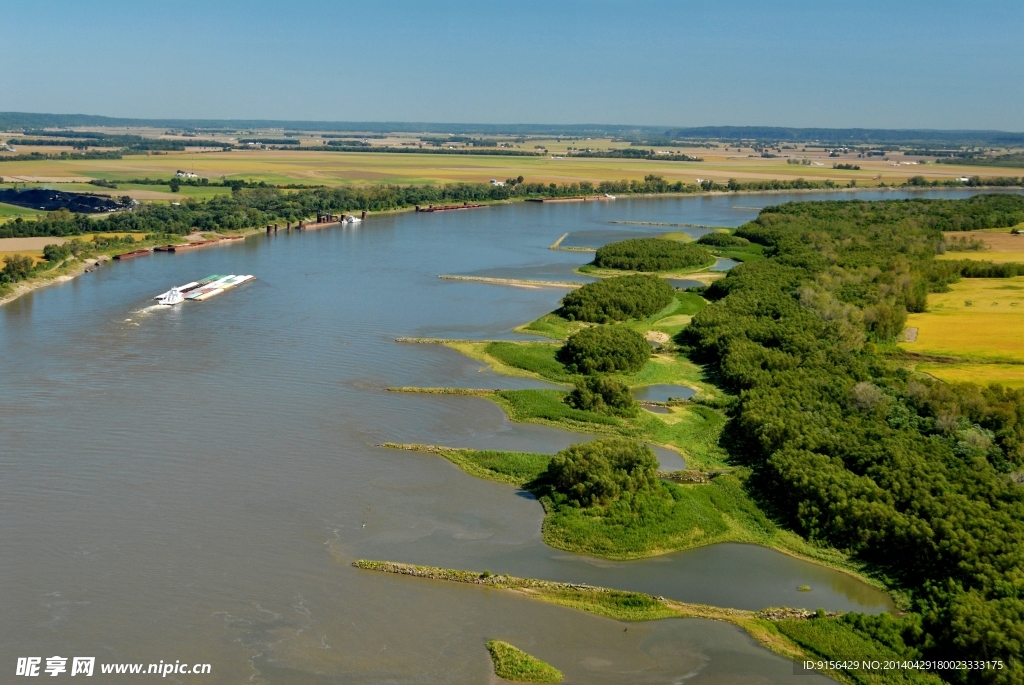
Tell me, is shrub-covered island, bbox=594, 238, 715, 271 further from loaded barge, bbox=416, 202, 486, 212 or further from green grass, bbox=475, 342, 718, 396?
loaded barge, bbox=416, 202, 486, 212

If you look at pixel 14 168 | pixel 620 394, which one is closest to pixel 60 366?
pixel 620 394

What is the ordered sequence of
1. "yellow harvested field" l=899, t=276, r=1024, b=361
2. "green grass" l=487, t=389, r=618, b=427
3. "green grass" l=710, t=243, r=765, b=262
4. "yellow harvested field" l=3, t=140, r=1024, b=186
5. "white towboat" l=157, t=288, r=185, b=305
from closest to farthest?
"green grass" l=487, t=389, r=618, b=427 → "yellow harvested field" l=899, t=276, r=1024, b=361 → "white towboat" l=157, t=288, r=185, b=305 → "green grass" l=710, t=243, r=765, b=262 → "yellow harvested field" l=3, t=140, r=1024, b=186

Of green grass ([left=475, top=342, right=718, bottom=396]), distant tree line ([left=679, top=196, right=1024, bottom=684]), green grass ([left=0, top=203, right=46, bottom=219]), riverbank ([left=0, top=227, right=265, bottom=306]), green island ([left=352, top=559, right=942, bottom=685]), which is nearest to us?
green island ([left=352, top=559, right=942, bottom=685])

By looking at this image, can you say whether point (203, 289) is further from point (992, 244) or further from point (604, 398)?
point (992, 244)

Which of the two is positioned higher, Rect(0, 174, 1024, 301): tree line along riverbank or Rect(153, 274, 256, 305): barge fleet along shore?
Rect(0, 174, 1024, 301): tree line along riverbank

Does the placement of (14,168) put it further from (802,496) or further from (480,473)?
(802,496)

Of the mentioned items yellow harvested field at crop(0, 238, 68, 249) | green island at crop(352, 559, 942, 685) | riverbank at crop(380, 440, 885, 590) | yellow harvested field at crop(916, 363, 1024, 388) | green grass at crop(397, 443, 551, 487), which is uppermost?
yellow harvested field at crop(0, 238, 68, 249)

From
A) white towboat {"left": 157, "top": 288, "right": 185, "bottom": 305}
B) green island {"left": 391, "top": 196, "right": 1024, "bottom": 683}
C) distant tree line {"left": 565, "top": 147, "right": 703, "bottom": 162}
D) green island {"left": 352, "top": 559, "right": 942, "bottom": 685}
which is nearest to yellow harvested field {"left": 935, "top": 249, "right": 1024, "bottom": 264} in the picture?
green island {"left": 391, "top": 196, "right": 1024, "bottom": 683}
